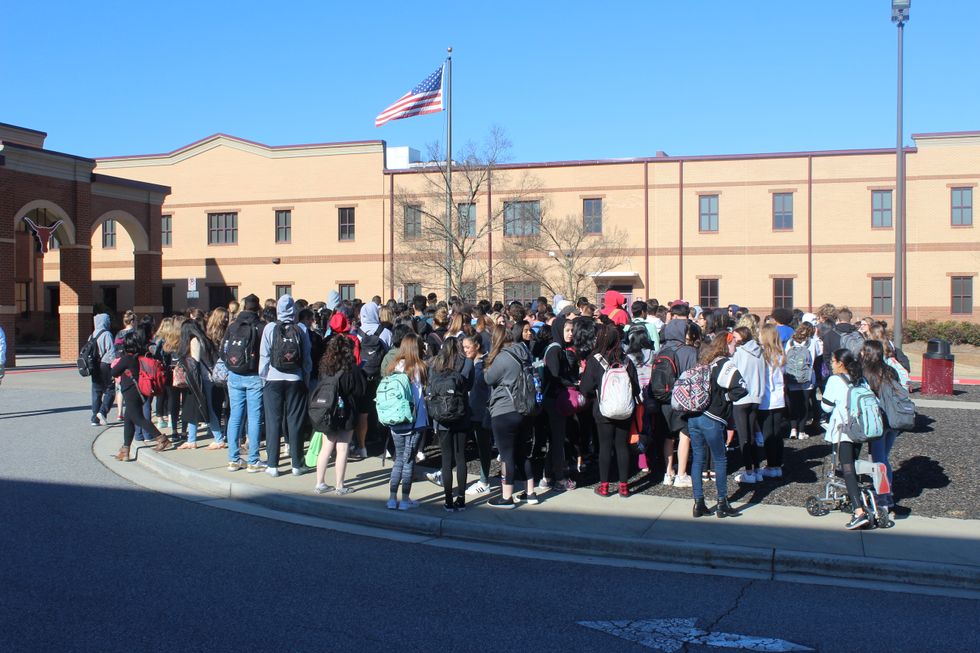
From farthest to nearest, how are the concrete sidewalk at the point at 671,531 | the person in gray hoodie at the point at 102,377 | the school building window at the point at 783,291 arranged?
1. the school building window at the point at 783,291
2. the person in gray hoodie at the point at 102,377
3. the concrete sidewalk at the point at 671,531

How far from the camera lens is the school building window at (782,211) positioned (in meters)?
37.9

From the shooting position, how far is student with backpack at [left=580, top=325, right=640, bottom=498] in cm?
863

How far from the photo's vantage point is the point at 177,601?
5.89 meters

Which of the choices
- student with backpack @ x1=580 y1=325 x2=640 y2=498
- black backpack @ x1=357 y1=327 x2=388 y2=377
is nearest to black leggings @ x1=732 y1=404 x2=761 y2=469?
student with backpack @ x1=580 y1=325 x2=640 y2=498

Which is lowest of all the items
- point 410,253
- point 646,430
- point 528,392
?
point 646,430

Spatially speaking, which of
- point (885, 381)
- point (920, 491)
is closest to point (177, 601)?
point (885, 381)

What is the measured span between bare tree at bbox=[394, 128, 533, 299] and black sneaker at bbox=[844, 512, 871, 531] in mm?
30201

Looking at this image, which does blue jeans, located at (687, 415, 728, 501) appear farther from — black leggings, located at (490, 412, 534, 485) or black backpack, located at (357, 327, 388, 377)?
black backpack, located at (357, 327, 388, 377)

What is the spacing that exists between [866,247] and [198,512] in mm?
35055

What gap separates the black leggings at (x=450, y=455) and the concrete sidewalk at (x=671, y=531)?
29 cm

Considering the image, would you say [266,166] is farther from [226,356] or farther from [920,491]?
[920,491]

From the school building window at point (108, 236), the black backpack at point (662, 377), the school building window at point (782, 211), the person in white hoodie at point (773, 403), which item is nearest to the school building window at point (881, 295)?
the school building window at point (782, 211)

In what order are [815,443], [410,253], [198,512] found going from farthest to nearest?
1. [410,253]
2. [815,443]
3. [198,512]

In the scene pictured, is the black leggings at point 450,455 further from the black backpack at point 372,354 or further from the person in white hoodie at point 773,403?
the person in white hoodie at point 773,403
